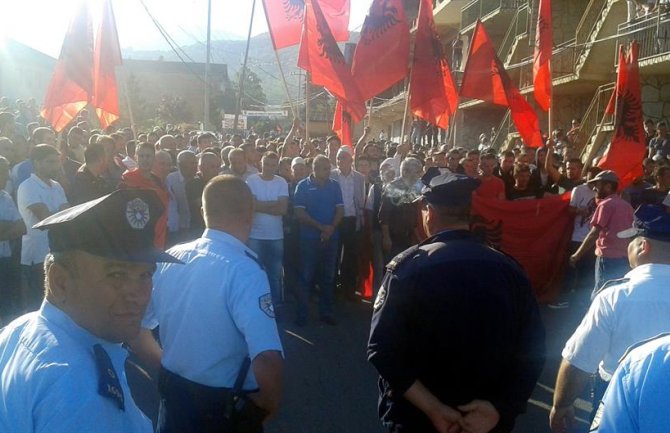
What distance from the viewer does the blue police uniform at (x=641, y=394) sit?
1.64 metres

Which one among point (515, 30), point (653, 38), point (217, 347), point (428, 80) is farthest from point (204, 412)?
point (515, 30)

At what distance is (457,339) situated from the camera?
2840 millimetres

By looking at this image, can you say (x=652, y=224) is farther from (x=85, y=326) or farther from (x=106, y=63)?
(x=106, y=63)

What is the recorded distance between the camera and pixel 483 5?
1171 inches

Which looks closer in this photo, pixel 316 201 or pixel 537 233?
pixel 316 201

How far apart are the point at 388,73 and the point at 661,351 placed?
872 cm

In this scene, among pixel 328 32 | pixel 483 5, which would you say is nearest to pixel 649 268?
pixel 328 32

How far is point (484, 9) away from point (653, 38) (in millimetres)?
13680

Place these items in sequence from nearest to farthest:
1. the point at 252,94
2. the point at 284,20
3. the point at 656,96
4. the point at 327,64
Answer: the point at 327,64, the point at 284,20, the point at 656,96, the point at 252,94

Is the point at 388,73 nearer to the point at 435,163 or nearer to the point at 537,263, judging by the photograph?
the point at 435,163

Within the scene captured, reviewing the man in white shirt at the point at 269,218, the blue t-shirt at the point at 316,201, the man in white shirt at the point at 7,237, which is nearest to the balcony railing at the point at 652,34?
the blue t-shirt at the point at 316,201

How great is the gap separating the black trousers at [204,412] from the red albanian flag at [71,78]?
26.8ft

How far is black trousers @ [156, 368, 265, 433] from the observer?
294cm

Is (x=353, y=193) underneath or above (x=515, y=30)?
underneath
